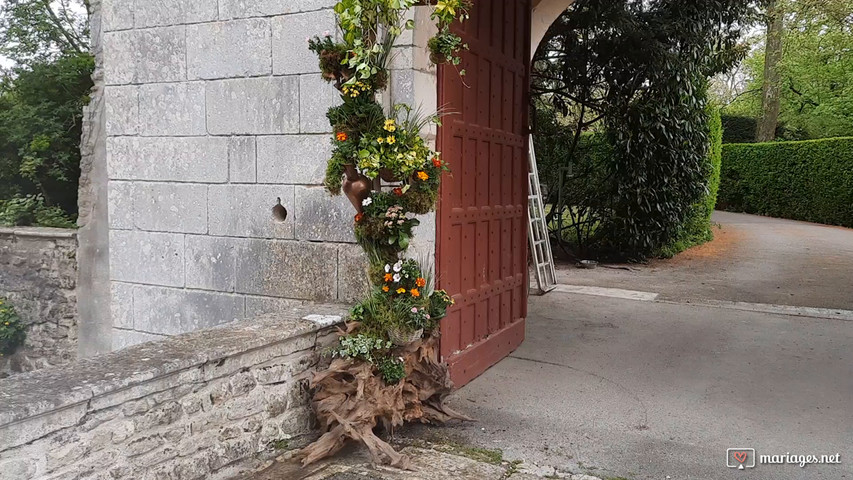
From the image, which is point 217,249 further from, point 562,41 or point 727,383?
point 562,41

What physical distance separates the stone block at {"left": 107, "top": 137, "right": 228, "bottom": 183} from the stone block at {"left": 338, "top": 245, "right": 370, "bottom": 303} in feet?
3.12

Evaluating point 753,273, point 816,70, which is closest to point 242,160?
point 753,273

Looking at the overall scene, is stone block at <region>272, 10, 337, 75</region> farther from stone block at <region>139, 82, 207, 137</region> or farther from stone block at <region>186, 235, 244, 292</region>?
stone block at <region>186, 235, 244, 292</region>

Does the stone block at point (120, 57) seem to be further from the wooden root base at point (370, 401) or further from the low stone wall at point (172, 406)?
the wooden root base at point (370, 401)

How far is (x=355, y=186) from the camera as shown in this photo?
10.3 feet

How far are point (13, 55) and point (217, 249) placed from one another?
247 inches

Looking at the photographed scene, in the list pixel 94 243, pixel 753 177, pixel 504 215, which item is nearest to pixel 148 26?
pixel 94 243

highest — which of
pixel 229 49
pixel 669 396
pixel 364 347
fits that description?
pixel 229 49

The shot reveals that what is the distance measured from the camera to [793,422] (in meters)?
3.46

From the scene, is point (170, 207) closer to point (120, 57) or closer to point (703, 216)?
point (120, 57)

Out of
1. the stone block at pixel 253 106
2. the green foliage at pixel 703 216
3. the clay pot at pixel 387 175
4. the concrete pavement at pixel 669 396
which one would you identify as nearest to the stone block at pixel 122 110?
the stone block at pixel 253 106

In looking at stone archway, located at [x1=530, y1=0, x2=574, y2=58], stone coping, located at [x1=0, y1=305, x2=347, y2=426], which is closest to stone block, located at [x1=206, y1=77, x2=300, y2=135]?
stone coping, located at [x1=0, y1=305, x2=347, y2=426]

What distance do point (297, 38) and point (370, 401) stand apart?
6.51ft

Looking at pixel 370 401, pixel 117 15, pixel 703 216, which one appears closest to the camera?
pixel 370 401
